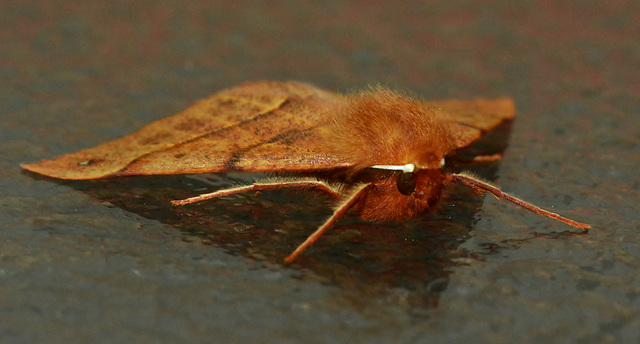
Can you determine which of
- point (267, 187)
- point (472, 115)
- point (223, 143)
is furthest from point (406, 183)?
point (472, 115)

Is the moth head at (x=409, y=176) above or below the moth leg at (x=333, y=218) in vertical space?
above

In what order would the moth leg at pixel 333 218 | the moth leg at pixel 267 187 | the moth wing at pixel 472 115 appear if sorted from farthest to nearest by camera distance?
1. the moth wing at pixel 472 115
2. the moth leg at pixel 267 187
3. the moth leg at pixel 333 218

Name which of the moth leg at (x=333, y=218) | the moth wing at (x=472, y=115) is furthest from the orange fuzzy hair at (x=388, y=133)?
the moth wing at (x=472, y=115)

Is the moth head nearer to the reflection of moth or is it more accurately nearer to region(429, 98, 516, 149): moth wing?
the reflection of moth

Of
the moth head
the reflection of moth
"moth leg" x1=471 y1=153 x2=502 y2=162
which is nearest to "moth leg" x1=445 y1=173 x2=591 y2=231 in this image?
the reflection of moth

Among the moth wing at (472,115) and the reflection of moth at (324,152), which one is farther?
the moth wing at (472,115)

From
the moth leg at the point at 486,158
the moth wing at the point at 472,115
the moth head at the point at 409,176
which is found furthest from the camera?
the moth leg at the point at 486,158

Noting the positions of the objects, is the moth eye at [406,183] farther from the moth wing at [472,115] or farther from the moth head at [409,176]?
the moth wing at [472,115]

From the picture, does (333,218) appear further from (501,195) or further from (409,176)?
(501,195)
